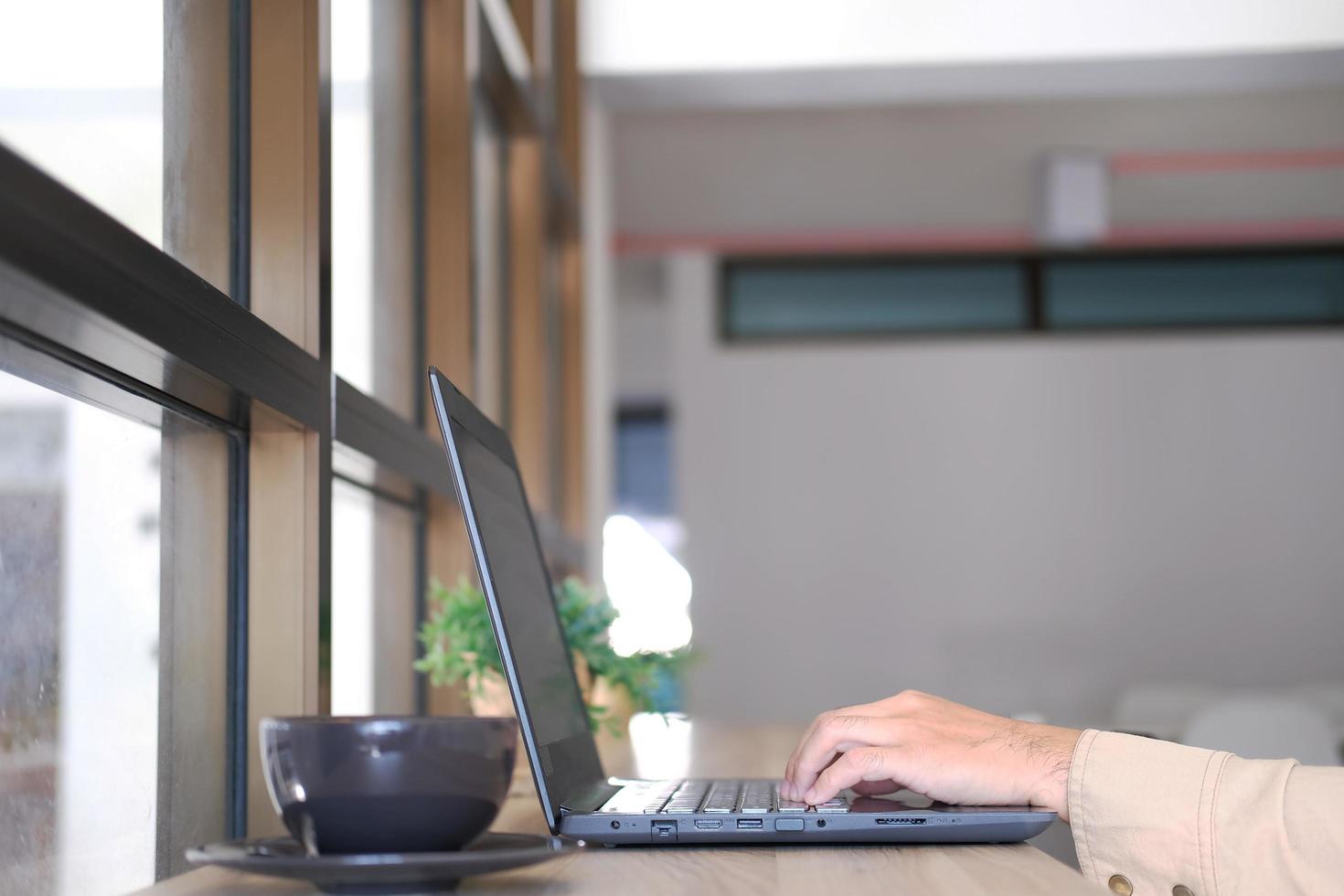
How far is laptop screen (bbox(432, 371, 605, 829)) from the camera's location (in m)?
0.88

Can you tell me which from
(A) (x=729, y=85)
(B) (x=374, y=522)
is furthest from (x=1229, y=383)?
(B) (x=374, y=522)

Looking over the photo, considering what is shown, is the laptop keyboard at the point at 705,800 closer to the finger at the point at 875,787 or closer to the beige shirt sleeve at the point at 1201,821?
the finger at the point at 875,787

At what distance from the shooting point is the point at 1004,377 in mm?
6113

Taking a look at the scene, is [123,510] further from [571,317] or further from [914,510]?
[914,510]

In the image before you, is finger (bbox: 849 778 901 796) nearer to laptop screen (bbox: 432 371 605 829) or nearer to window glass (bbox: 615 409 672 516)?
laptop screen (bbox: 432 371 605 829)

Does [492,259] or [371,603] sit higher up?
[492,259]

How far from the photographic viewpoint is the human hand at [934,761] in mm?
961

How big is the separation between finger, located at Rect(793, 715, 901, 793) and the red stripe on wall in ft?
16.8

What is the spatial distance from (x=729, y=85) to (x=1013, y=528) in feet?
9.53

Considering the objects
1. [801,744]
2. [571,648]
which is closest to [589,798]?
[801,744]

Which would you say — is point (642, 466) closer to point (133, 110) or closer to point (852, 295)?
point (852, 295)

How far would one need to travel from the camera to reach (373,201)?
70.3 inches

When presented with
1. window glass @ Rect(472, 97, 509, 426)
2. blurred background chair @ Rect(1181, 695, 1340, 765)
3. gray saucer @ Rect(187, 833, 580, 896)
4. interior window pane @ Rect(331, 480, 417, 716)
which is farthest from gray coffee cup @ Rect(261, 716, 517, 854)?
blurred background chair @ Rect(1181, 695, 1340, 765)

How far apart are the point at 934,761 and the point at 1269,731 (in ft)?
9.35
